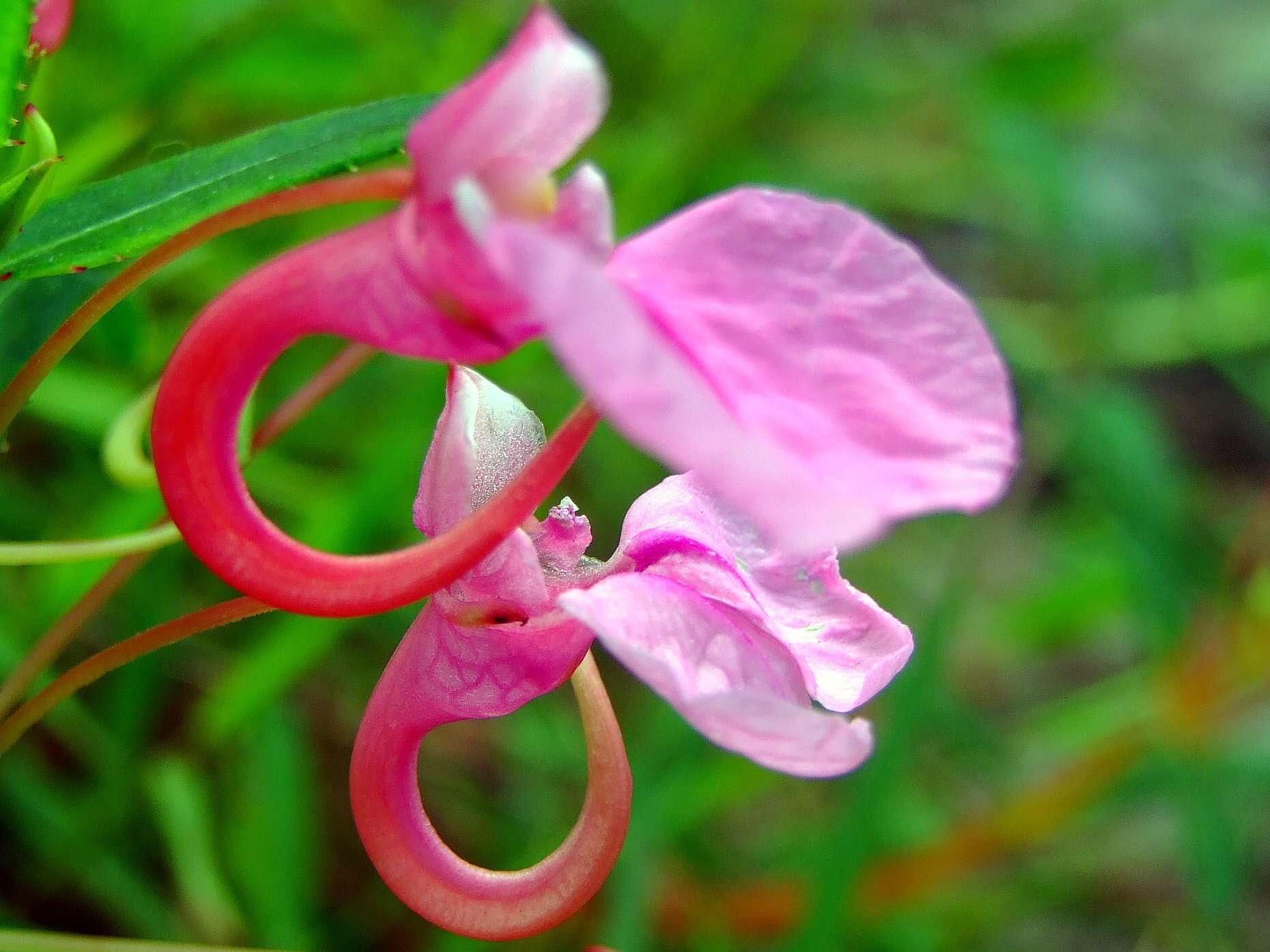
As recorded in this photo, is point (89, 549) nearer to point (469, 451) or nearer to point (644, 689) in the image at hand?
point (469, 451)

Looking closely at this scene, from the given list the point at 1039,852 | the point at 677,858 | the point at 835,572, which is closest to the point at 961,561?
the point at 677,858

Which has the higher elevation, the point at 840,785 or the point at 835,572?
the point at 835,572

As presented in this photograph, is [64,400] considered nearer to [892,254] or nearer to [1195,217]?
[892,254]

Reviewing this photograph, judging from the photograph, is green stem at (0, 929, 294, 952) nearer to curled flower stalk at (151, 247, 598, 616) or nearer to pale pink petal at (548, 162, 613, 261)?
curled flower stalk at (151, 247, 598, 616)

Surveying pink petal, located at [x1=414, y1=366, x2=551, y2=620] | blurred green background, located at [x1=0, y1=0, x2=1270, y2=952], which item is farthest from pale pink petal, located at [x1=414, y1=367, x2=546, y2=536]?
blurred green background, located at [x1=0, y1=0, x2=1270, y2=952]

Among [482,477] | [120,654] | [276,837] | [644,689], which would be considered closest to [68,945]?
[120,654]
